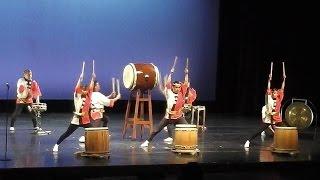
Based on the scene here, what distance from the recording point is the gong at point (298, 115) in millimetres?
11039

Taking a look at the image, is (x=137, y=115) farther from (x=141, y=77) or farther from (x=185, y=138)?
(x=185, y=138)

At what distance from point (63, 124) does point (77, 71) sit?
2.05 metres

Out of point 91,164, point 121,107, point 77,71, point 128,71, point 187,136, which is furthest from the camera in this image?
point 121,107

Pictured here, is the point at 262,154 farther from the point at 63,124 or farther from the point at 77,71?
the point at 77,71

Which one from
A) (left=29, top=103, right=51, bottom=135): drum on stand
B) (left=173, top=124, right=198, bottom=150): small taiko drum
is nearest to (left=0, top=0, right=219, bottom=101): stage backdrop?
(left=29, top=103, right=51, bottom=135): drum on stand

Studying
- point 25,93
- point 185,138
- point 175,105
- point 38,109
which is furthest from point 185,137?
point 25,93

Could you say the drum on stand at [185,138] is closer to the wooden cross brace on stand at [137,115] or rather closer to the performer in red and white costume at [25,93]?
the wooden cross brace on stand at [137,115]

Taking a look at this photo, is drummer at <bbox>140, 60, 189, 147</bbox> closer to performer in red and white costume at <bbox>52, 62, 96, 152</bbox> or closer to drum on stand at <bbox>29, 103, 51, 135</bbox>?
performer in red and white costume at <bbox>52, 62, 96, 152</bbox>

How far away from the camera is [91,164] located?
6.89 m

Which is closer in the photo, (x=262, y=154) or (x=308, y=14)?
(x=262, y=154)

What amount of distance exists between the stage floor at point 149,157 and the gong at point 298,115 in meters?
0.26

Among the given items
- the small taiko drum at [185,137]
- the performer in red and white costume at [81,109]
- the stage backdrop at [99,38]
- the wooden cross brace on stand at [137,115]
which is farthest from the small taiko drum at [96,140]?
the stage backdrop at [99,38]

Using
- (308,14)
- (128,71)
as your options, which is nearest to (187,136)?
(128,71)

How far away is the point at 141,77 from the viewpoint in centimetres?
990
